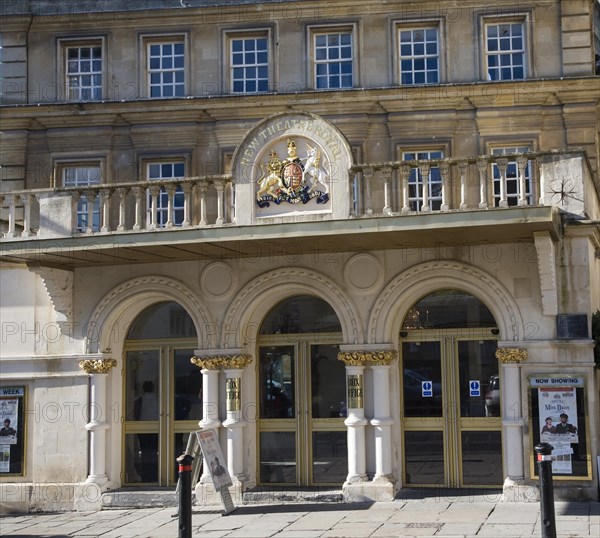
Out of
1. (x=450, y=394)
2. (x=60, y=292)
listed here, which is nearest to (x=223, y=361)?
(x=60, y=292)

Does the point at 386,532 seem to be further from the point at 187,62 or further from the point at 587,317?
the point at 187,62

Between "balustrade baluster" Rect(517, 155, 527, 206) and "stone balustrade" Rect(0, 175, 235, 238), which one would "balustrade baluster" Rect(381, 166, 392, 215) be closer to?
"balustrade baluster" Rect(517, 155, 527, 206)

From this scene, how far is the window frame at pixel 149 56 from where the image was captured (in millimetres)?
20312

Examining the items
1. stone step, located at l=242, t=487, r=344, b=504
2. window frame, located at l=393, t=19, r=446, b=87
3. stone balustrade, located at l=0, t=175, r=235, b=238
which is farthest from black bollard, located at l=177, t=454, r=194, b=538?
window frame, located at l=393, t=19, r=446, b=87

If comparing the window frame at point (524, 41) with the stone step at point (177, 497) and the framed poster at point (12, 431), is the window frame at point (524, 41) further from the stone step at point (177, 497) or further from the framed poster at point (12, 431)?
the framed poster at point (12, 431)

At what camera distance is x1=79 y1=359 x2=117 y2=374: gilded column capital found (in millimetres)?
16953

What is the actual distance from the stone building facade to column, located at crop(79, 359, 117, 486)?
3 centimetres

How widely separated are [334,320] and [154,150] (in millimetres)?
5726

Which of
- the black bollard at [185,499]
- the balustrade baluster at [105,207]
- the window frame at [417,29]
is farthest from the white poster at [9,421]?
the window frame at [417,29]

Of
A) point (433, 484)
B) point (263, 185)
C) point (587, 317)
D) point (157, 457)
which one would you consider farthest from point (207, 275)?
point (587, 317)

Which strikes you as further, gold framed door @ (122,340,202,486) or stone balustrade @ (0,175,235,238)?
gold framed door @ (122,340,202,486)

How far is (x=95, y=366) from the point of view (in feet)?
55.6

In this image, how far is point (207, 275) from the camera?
1673 cm

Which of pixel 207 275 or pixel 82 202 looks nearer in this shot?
pixel 207 275
